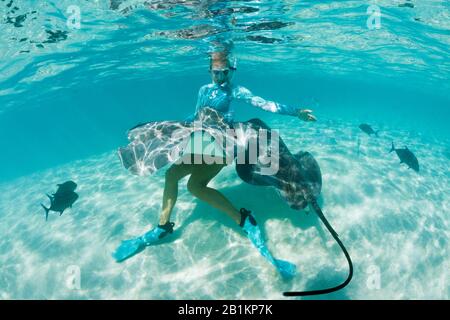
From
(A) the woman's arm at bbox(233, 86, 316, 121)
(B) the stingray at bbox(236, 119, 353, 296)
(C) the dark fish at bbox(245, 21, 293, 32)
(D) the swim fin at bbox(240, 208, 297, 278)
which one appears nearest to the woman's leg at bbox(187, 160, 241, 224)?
(D) the swim fin at bbox(240, 208, 297, 278)

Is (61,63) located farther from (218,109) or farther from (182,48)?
(218,109)

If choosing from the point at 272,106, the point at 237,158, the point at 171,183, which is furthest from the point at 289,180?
the point at 171,183

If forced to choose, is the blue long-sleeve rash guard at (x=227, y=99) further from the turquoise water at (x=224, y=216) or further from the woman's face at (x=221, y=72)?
the turquoise water at (x=224, y=216)

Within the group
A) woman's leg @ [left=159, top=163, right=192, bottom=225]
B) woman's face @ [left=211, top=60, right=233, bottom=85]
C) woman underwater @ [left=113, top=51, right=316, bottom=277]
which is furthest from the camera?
woman's face @ [left=211, top=60, right=233, bottom=85]

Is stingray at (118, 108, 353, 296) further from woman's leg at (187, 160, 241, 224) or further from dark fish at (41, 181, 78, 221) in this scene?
dark fish at (41, 181, 78, 221)

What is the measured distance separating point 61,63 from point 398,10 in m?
21.0

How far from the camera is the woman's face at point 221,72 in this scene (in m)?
6.23

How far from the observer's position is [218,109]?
19.9ft

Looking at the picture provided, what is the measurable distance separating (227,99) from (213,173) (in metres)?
1.70

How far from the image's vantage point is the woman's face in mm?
6227

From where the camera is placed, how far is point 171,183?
20.2 feet

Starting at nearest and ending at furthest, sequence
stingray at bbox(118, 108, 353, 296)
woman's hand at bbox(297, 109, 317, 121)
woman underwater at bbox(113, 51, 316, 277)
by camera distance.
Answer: stingray at bbox(118, 108, 353, 296) < woman's hand at bbox(297, 109, 317, 121) < woman underwater at bbox(113, 51, 316, 277)

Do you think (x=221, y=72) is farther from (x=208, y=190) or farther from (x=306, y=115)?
(x=208, y=190)

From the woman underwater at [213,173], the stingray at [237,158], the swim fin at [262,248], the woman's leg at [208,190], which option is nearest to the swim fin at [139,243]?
the woman underwater at [213,173]
